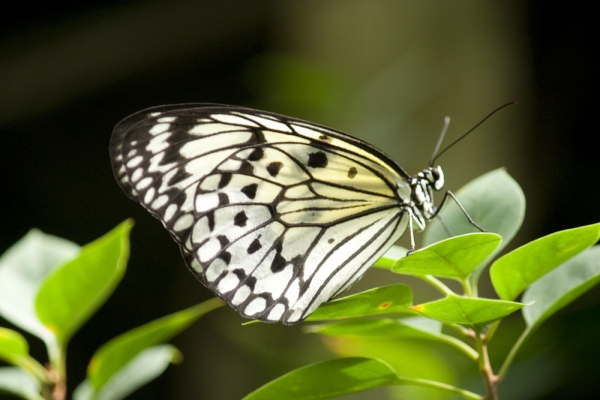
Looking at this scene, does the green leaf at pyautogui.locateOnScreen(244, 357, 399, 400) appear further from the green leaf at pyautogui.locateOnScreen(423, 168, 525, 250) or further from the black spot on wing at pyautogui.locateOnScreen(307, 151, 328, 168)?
the black spot on wing at pyautogui.locateOnScreen(307, 151, 328, 168)

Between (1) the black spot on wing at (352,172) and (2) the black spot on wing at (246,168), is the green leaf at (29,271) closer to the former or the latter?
(2) the black spot on wing at (246,168)

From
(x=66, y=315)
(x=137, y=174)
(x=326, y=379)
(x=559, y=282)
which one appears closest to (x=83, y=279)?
(x=66, y=315)

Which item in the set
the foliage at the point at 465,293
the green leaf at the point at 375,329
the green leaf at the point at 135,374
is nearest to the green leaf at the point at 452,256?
the foliage at the point at 465,293

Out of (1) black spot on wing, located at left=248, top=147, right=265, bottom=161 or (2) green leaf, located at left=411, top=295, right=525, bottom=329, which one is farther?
(1) black spot on wing, located at left=248, top=147, right=265, bottom=161

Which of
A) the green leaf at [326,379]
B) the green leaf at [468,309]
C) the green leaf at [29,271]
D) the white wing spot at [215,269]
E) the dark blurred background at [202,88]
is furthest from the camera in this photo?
the dark blurred background at [202,88]

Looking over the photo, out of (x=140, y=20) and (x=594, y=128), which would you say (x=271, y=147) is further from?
(x=140, y=20)

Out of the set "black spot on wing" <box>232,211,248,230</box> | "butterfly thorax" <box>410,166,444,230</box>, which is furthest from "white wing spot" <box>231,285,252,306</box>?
"butterfly thorax" <box>410,166,444,230</box>
